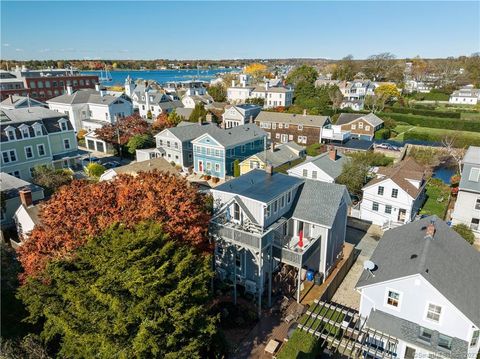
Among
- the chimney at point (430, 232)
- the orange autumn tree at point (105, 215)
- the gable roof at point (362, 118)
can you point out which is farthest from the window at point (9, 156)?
the gable roof at point (362, 118)

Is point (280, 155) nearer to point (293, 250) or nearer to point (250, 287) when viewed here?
point (293, 250)

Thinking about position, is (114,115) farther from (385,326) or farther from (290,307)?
(385,326)

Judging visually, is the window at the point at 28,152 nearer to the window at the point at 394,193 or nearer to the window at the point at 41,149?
the window at the point at 41,149

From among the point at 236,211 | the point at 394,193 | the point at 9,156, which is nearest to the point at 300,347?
the point at 236,211

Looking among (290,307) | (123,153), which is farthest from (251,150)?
(290,307)

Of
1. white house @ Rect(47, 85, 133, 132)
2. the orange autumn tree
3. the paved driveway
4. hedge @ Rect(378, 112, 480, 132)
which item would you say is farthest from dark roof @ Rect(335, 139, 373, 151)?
white house @ Rect(47, 85, 133, 132)

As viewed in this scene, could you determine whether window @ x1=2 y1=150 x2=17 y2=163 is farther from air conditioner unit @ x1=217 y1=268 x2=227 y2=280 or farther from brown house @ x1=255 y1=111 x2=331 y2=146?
brown house @ x1=255 y1=111 x2=331 y2=146
